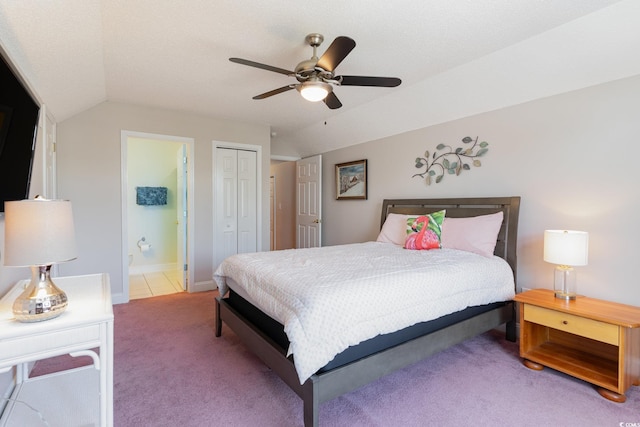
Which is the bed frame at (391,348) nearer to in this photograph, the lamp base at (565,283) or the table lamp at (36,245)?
the lamp base at (565,283)

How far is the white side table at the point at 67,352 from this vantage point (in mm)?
1211

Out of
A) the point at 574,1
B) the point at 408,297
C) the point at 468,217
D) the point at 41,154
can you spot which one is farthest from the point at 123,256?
the point at 574,1

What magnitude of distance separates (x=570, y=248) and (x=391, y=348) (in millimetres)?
1532

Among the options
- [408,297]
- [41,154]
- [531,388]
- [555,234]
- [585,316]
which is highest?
[41,154]

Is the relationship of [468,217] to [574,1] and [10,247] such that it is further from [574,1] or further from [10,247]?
[10,247]

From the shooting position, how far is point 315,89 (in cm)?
224

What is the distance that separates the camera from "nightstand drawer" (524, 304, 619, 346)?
197cm

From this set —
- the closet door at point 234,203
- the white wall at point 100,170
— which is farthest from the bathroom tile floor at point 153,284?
the closet door at point 234,203

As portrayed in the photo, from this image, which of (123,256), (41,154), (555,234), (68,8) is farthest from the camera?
(123,256)

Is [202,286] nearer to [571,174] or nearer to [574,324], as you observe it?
[574,324]

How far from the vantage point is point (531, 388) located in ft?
6.80

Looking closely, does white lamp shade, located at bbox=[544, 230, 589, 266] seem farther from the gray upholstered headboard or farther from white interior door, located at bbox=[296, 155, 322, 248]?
white interior door, located at bbox=[296, 155, 322, 248]

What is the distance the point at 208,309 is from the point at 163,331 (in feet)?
2.17

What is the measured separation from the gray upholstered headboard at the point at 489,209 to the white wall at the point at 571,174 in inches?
4.3
